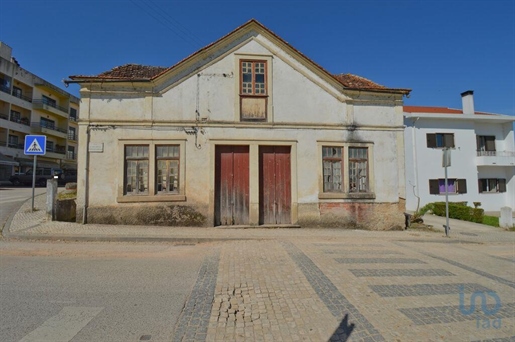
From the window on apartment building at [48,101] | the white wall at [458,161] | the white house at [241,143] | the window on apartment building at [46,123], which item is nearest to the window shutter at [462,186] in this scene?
the white wall at [458,161]

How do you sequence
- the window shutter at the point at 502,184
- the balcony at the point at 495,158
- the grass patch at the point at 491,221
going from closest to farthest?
the grass patch at the point at 491,221 < the balcony at the point at 495,158 < the window shutter at the point at 502,184

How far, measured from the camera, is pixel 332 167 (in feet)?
35.1

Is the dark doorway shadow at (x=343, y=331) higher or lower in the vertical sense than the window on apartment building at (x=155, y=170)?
lower

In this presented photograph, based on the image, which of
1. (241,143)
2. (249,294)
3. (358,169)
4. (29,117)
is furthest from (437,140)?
(29,117)

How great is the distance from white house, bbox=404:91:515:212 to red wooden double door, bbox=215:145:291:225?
14005mm

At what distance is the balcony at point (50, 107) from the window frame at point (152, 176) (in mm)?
38147

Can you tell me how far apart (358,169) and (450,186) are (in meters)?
15.6

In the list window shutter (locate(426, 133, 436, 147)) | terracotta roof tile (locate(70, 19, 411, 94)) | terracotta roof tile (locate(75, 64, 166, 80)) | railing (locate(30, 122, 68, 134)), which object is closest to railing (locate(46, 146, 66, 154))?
railing (locate(30, 122, 68, 134))

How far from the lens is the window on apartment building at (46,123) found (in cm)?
3858

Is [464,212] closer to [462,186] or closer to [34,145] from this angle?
[462,186]

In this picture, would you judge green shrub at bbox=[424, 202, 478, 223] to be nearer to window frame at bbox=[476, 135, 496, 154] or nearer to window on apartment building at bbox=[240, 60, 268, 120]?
window frame at bbox=[476, 135, 496, 154]

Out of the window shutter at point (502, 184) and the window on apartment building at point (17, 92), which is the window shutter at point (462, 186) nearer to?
the window shutter at point (502, 184)

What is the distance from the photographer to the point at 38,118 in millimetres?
38031

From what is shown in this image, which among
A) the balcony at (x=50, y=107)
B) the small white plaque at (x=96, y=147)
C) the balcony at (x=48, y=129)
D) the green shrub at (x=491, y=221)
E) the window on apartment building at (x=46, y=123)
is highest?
the balcony at (x=50, y=107)
